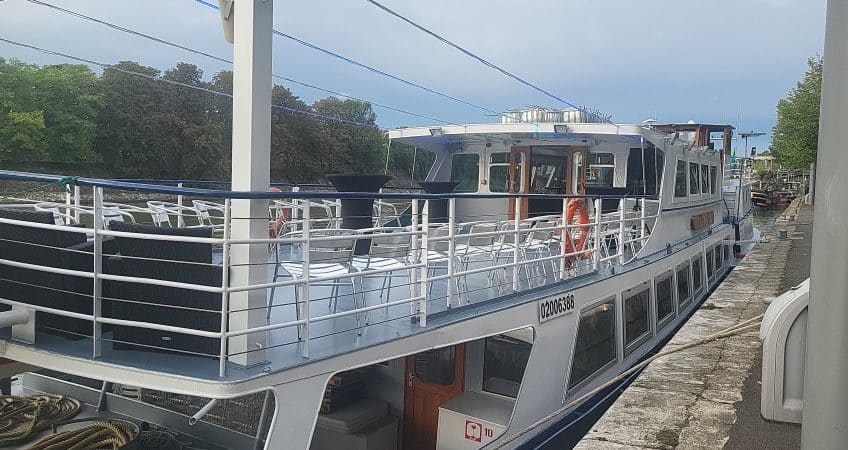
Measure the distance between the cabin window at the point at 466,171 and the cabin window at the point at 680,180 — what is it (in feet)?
10.3

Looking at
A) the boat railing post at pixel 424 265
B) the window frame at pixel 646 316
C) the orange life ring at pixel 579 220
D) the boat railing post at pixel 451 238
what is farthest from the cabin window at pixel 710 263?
the boat railing post at pixel 424 265

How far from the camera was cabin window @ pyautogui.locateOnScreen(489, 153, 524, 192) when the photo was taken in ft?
33.8

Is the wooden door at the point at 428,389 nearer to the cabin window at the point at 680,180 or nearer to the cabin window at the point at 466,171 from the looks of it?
the cabin window at the point at 466,171

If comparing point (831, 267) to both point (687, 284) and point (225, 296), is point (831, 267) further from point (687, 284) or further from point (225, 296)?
point (687, 284)

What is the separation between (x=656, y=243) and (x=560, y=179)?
2.16 m

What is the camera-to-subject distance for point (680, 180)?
10.2 meters

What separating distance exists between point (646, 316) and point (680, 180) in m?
2.92

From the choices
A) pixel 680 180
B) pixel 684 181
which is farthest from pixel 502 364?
pixel 684 181

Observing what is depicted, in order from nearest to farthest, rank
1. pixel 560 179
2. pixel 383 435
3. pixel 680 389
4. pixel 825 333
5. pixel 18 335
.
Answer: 1. pixel 825 333
2. pixel 18 335
3. pixel 680 389
4. pixel 383 435
5. pixel 560 179

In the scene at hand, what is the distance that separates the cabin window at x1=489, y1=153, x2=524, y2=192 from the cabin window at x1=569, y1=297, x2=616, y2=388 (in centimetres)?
352

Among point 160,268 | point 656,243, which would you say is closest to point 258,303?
point 160,268

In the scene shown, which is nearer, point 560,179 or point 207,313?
point 207,313

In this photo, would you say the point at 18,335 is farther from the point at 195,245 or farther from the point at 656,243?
the point at 656,243

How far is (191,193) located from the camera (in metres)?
3.22
